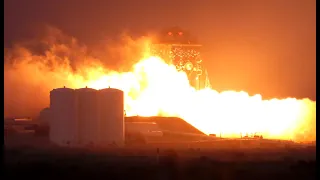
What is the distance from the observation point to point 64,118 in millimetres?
93750

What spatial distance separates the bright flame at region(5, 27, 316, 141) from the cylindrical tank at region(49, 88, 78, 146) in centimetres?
2065

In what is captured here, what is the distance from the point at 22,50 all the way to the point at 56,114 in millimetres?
27744

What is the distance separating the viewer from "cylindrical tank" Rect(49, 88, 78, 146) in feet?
305

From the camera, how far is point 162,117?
109938 millimetres

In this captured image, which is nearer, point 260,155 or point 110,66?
point 260,155

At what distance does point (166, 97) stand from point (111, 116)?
79.9ft

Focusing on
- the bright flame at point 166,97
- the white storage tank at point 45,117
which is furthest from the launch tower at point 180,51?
the white storage tank at point 45,117

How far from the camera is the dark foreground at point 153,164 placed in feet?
191

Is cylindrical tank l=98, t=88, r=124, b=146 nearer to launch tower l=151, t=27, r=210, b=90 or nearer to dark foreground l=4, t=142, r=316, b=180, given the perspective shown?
dark foreground l=4, t=142, r=316, b=180

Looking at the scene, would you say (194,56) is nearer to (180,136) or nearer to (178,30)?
(178,30)

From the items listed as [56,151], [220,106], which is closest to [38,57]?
[220,106]

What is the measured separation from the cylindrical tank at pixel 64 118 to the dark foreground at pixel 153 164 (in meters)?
8.96

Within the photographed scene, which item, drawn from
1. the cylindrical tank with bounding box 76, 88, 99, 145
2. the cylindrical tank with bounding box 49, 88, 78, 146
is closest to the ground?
the cylindrical tank with bounding box 49, 88, 78, 146

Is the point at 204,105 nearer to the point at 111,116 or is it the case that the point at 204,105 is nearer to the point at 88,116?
the point at 111,116
